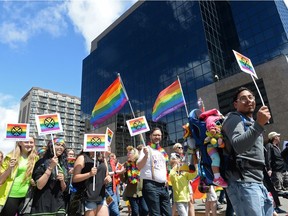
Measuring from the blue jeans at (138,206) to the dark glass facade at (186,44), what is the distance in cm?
2526

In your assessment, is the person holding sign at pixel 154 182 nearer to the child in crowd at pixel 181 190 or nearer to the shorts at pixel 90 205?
the shorts at pixel 90 205

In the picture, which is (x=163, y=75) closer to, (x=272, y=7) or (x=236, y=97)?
(x=272, y=7)

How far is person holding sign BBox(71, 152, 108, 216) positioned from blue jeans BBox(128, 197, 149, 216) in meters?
2.15

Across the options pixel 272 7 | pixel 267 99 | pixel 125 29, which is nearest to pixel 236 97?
pixel 267 99

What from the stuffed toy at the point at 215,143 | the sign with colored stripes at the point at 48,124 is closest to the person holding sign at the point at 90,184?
the sign with colored stripes at the point at 48,124

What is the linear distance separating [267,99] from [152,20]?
84.9 ft

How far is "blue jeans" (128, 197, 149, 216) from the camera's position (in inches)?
237

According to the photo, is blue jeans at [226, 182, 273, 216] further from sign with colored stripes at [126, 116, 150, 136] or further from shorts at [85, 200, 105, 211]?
sign with colored stripes at [126, 116, 150, 136]

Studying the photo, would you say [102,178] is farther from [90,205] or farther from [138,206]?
[138,206]

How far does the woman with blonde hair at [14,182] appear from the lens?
402 centimetres

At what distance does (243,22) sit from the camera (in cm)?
3747

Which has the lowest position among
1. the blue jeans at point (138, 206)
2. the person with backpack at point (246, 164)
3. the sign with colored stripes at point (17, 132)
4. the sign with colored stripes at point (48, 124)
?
the blue jeans at point (138, 206)

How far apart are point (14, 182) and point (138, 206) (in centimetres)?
328

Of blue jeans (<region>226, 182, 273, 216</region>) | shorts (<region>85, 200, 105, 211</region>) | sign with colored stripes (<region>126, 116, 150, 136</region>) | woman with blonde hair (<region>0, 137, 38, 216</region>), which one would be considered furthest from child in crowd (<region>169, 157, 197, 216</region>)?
blue jeans (<region>226, 182, 273, 216</region>)
